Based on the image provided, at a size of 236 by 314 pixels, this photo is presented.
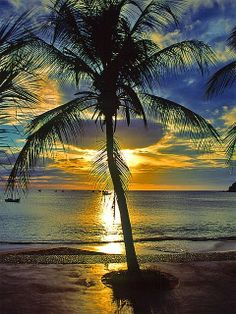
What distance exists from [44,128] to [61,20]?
123 inches

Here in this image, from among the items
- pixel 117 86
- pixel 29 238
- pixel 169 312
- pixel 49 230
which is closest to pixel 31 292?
pixel 169 312

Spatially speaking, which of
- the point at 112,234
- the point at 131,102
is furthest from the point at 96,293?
the point at 112,234

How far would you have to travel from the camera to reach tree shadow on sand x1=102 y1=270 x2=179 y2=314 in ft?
31.5

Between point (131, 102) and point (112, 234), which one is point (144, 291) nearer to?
point (131, 102)

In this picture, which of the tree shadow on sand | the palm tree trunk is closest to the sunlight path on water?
the palm tree trunk

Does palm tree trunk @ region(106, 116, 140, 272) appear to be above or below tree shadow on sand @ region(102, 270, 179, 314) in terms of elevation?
above

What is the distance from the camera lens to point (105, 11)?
1141 cm

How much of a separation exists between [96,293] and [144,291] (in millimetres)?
1380

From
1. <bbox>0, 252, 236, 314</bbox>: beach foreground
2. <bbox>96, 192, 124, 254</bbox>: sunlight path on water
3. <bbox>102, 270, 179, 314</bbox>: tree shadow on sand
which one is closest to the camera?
<bbox>0, 252, 236, 314</bbox>: beach foreground

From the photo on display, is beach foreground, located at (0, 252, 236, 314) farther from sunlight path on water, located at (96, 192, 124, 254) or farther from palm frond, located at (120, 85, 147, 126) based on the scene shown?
palm frond, located at (120, 85, 147, 126)

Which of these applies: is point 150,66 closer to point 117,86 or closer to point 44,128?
point 117,86

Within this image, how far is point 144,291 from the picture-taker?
440 inches

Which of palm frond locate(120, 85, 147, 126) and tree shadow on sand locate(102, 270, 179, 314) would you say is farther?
palm frond locate(120, 85, 147, 126)

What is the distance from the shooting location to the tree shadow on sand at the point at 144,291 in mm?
9602
